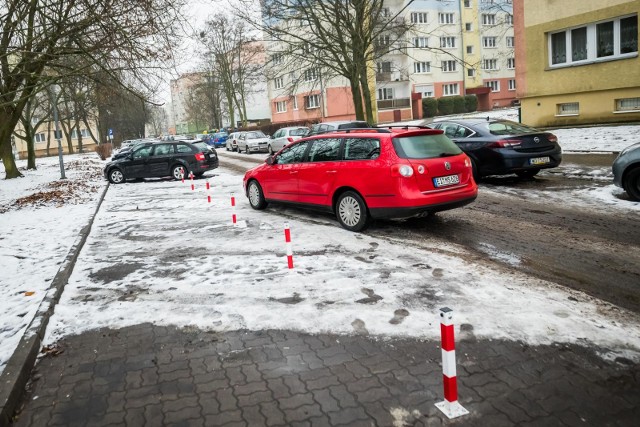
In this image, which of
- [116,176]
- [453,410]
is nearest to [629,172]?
[453,410]

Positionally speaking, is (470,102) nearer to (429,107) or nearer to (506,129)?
(429,107)

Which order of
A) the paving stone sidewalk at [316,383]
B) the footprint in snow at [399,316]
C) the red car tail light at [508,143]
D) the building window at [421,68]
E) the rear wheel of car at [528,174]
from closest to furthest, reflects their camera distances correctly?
the paving stone sidewalk at [316,383] < the footprint in snow at [399,316] < the red car tail light at [508,143] < the rear wheel of car at [528,174] < the building window at [421,68]

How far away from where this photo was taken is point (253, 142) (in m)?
32.9

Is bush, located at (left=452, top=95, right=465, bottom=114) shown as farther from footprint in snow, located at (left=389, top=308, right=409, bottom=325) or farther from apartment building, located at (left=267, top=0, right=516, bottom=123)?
footprint in snow, located at (left=389, top=308, right=409, bottom=325)

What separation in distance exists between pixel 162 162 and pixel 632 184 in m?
15.1

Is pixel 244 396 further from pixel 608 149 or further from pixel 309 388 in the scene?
pixel 608 149

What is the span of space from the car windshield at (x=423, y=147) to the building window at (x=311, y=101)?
46771 mm

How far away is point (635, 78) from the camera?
18469 mm

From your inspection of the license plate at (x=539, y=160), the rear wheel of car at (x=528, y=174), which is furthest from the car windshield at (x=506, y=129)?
the rear wheel of car at (x=528, y=174)

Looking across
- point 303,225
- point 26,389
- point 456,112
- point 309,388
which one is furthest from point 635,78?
point 456,112

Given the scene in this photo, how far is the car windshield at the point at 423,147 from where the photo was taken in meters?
7.36

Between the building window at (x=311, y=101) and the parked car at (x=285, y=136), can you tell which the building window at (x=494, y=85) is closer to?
the building window at (x=311, y=101)

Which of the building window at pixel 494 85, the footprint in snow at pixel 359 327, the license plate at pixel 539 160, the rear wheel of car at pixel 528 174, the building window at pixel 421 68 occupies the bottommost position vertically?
the footprint in snow at pixel 359 327

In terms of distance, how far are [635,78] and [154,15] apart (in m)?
17.1
